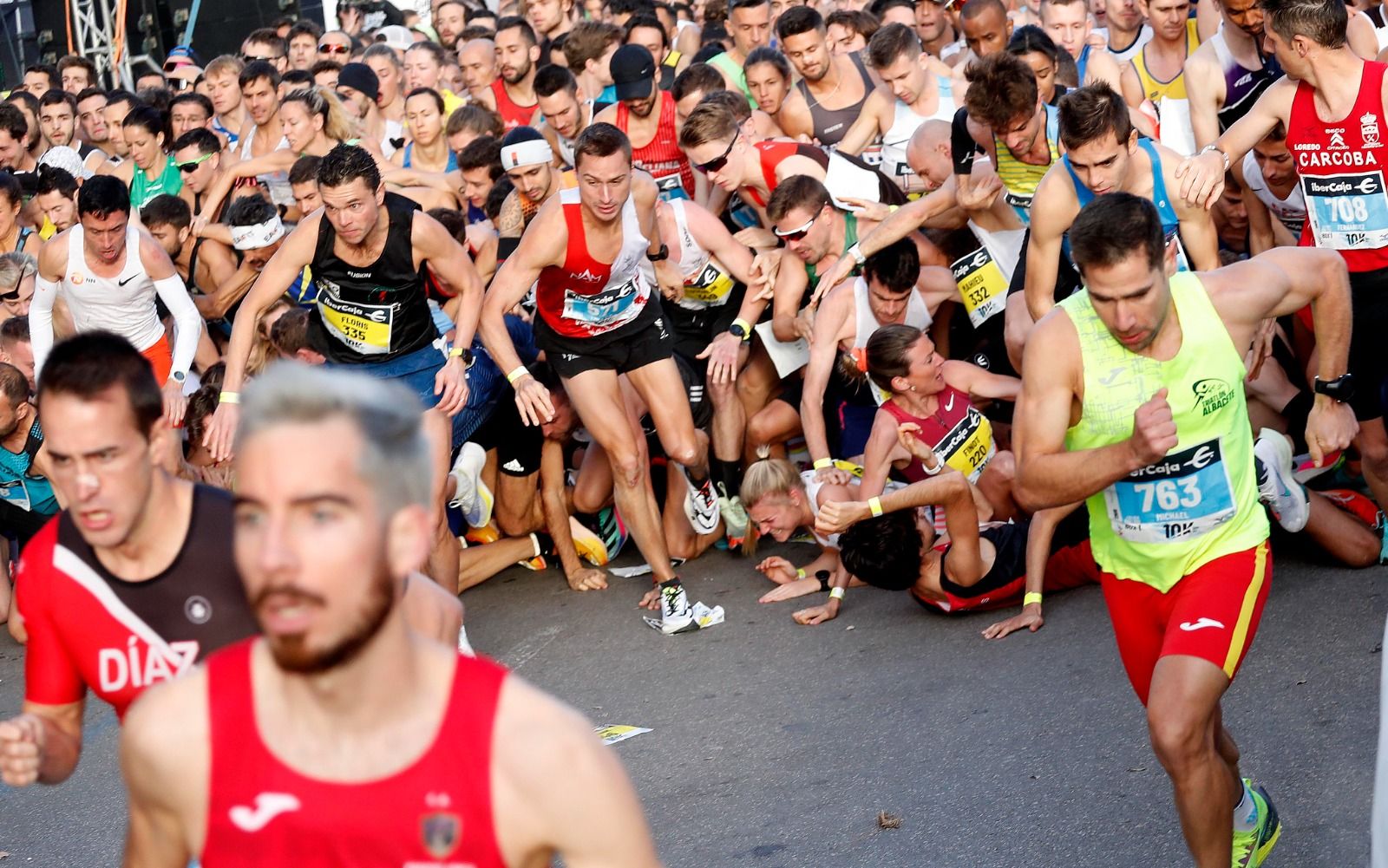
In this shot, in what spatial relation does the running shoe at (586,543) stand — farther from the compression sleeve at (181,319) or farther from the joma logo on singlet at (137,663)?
the joma logo on singlet at (137,663)

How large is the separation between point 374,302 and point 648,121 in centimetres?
206

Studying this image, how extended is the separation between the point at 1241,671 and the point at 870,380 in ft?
7.30

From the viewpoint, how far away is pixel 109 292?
814cm

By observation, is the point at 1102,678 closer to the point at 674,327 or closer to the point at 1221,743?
the point at 1221,743

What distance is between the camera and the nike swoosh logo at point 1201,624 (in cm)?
388

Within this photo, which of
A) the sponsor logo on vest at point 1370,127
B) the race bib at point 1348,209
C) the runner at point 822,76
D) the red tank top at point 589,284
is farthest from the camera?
the runner at point 822,76

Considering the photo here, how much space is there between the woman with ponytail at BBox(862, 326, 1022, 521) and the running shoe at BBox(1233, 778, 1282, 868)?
2.72 m

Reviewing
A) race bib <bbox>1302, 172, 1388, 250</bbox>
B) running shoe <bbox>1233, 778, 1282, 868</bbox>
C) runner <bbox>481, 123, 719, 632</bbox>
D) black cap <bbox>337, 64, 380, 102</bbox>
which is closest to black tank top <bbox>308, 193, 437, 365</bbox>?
runner <bbox>481, 123, 719, 632</bbox>

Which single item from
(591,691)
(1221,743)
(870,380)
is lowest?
(591,691)

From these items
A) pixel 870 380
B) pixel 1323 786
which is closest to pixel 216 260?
pixel 870 380

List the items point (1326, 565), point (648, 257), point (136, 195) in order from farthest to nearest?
point (136, 195) < point (648, 257) < point (1326, 565)

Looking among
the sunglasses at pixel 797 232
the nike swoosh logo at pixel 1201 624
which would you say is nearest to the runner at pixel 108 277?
the sunglasses at pixel 797 232

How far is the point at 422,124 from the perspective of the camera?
9.56 m

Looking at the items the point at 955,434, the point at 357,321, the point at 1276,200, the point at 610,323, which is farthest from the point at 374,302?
the point at 1276,200
